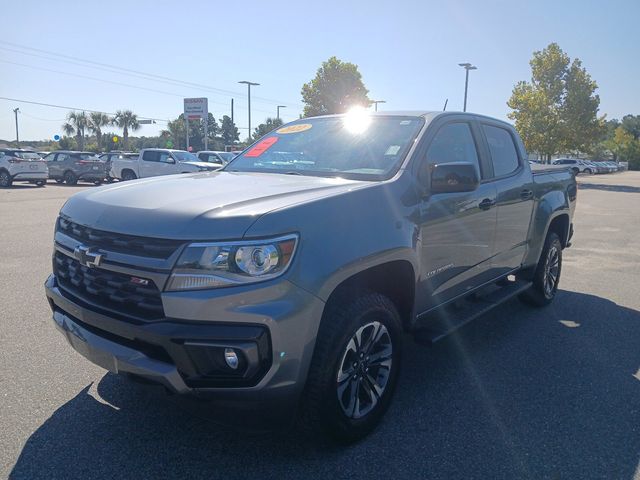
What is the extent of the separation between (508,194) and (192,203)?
291cm

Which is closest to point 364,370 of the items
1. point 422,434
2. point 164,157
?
point 422,434

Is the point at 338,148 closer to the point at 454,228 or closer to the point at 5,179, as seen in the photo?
the point at 454,228

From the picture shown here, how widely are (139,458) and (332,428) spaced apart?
40.3 inches

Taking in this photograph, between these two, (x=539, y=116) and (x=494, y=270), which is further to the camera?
(x=539, y=116)

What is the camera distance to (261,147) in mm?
4188

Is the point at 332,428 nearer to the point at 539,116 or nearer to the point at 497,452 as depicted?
the point at 497,452

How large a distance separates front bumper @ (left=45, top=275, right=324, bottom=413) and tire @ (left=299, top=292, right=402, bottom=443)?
13cm

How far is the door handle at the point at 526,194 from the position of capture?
452 cm

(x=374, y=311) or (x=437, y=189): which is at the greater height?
(x=437, y=189)

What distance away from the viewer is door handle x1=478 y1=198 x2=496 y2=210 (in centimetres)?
377

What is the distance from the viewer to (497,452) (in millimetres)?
2723

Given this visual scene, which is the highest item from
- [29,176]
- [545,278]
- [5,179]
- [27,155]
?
[27,155]

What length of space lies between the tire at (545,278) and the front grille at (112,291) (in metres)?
4.29

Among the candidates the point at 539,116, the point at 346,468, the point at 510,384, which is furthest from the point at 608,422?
the point at 539,116
